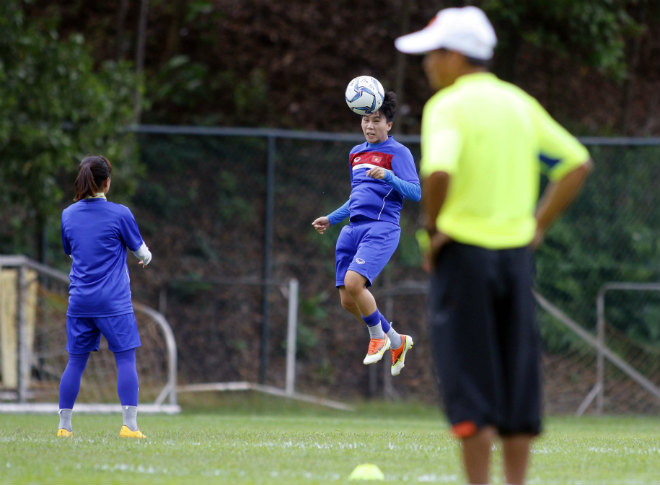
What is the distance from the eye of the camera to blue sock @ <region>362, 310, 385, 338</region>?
27.9 ft

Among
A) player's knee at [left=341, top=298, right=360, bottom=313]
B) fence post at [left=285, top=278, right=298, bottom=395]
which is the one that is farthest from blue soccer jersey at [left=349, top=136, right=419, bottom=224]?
fence post at [left=285, top=278, right=298, bottom=395]

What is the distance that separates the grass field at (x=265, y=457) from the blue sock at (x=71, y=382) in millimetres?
251

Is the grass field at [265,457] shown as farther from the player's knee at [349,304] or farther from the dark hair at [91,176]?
the dark hair at [91,176]

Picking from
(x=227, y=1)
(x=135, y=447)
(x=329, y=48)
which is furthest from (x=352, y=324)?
(x=135, y=447)

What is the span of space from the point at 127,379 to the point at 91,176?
54.2 inches

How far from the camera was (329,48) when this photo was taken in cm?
1703

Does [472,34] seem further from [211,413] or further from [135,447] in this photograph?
[211,413]

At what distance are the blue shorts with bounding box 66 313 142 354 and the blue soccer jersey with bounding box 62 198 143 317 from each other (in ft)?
0.17

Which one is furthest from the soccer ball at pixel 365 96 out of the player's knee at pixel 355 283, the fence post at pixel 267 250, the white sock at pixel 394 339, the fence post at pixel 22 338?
the fence post at pixel 267 250

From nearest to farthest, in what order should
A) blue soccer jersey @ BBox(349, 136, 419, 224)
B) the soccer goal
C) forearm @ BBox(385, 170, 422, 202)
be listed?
forearm @ BBox(385, 170, 422, 202)
blue soccer jersey @ BBox(349, 136, 419, 224)
the soccer goal

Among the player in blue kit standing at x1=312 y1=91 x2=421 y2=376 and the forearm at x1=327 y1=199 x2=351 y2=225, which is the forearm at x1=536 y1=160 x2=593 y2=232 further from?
the forearm at x1=327 y1=199 x2=351 y2=225

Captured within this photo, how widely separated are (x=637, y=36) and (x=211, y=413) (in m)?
9.29

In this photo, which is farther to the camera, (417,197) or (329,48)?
(329,48)

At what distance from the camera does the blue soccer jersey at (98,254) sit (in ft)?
24.3
